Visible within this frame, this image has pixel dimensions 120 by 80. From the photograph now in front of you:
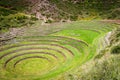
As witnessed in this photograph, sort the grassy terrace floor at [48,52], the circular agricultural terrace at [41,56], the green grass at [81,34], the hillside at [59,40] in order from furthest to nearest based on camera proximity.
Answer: the green grass at [81,34]
the circular agricultural terrace at [41,56]
the grassy terrace floor at [48,52]
the hillside at [59,40]


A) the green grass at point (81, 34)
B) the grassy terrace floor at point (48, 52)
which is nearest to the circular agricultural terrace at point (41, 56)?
the grassy terrace floor at point (48, 52)

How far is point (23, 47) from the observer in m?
42.1

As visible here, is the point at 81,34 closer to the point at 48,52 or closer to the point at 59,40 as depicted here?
the point at 59,40

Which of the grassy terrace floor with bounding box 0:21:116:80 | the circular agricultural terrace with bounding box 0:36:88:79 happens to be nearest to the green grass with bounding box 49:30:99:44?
the grassy terrace floor with bounding box 0:21:116:80

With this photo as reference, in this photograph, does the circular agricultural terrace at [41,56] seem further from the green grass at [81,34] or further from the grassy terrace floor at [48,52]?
the green grass at [81,34]

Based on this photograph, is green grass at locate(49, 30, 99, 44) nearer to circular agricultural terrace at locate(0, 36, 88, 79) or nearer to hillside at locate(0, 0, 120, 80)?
hillside at locate(0, 0, 120, 80)

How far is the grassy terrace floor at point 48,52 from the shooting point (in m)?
34.0

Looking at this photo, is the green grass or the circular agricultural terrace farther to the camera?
the green grass

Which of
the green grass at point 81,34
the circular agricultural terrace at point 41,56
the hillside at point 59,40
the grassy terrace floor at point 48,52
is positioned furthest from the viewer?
the green grass at point 81,34

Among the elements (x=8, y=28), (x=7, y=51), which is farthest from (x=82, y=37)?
(x=8, y=28)

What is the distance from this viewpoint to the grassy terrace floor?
3403 centimetres

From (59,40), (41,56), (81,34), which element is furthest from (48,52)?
(81,34)

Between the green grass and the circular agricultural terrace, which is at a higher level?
the green grass

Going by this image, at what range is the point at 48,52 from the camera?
40.2m
